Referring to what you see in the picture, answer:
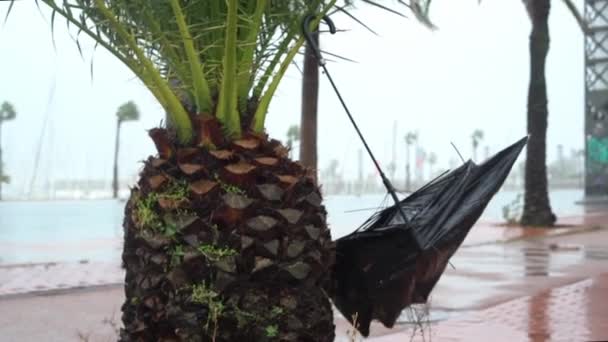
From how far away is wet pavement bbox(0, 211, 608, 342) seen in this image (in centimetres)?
704

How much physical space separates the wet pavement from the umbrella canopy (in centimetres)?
59

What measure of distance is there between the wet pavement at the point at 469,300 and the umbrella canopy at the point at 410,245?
0.59 m

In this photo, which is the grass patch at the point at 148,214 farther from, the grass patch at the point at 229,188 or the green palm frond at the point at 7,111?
the green palm frond at the point at 7,111

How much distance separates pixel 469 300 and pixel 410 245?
19.4 ft

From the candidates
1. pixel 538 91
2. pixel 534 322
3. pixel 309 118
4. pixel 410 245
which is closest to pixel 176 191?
pixel 410 245

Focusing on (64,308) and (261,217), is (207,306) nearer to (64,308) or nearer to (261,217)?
(261,217)

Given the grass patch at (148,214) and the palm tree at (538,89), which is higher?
the palm tree at (538,89)

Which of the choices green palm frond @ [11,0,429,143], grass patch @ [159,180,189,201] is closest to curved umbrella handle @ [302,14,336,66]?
green palm frond @ [11,0,429,143]

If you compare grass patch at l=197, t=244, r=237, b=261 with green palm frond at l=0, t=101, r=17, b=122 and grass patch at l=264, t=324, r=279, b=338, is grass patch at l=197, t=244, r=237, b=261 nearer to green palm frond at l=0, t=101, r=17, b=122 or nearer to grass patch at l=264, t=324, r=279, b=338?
grass patch at l=264, t=324, r=279, b=338

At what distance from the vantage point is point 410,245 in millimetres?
3523

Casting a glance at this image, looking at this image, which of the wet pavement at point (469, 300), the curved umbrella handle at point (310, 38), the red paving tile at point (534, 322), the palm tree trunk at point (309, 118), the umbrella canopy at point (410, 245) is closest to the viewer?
the curved umbrella handle at point (310, 38)

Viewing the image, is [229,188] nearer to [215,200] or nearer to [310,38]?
[215,200]

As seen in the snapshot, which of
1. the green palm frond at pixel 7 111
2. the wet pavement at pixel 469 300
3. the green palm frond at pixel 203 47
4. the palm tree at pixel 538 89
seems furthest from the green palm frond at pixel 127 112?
the green palm frond at pixel 203 47

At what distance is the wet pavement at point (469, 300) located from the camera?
7035mm
